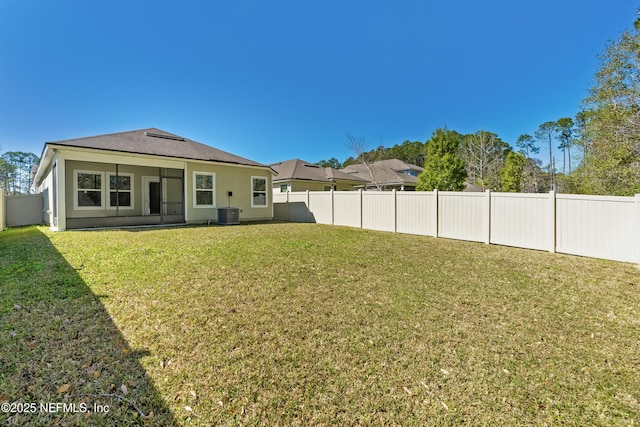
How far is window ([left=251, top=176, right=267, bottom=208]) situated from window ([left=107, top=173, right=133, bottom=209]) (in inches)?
232

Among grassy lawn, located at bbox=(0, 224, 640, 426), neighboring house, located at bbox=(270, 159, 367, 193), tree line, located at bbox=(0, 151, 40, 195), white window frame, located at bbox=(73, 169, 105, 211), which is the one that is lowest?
grassy lawn, located at bbox=(0, 224, 640, 426)

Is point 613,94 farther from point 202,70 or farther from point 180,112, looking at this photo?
point 180,112

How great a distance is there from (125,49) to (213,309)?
46.6ft

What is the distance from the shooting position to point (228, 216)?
12.7 m

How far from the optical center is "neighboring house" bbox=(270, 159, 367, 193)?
2178 cm

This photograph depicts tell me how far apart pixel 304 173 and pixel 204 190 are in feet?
35.7

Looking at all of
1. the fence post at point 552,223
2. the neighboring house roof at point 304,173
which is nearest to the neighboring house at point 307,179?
the neighboring house roof at point 304,173

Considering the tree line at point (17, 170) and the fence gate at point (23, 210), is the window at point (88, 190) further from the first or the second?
the tree line at point (17, 170)

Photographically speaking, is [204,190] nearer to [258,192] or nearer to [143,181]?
[258,192]

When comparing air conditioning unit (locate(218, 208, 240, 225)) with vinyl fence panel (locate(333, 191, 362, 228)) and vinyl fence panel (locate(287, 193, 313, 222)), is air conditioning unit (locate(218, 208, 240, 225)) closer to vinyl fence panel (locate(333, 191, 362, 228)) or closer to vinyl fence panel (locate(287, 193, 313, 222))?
vinyl fence panel (locate(287, 193, 313, 222))

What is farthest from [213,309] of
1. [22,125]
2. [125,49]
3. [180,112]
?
[22,125]

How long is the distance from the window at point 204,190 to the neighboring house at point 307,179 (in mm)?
7220

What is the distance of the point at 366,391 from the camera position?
2.38 m

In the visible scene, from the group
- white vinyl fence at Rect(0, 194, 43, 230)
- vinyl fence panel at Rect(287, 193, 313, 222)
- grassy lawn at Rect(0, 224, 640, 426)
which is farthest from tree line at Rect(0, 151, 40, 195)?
grassy lawn at Rect(0, 224, 640, 426)
